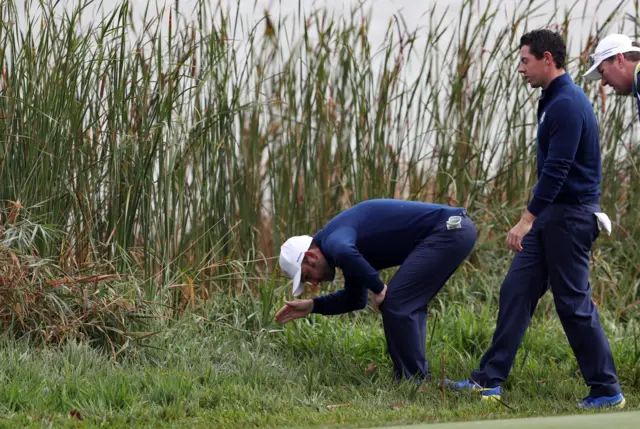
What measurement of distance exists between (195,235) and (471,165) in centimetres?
186

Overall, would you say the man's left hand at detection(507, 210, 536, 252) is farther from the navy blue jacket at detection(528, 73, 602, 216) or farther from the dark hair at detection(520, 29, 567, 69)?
the dark hair at detection(520, 29, 567, 69)

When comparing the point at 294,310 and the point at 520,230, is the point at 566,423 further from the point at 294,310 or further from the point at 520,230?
the point at 294,310

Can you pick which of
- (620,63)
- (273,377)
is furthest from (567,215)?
(273,377)

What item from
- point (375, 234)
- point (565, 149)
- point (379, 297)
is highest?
point (565, 149)

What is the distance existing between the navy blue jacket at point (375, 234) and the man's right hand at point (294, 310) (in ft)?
0.14

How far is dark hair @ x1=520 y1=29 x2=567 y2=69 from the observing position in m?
3.98

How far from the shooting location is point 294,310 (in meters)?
4.41

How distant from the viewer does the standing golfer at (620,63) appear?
3.92 m

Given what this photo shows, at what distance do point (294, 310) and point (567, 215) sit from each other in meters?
1.31

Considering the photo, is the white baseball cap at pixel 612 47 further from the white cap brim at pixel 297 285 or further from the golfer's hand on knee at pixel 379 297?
the white cap brim at pixel 297 285

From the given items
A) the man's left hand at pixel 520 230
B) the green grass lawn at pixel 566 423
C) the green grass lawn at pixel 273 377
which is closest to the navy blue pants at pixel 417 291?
the green grass lawn at pixel 273 377

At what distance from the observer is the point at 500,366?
4102 mm

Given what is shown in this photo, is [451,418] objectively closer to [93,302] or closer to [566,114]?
[566,114]

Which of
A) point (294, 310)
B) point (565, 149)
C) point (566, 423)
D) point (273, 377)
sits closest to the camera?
point (566, 423)
